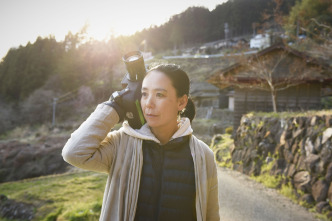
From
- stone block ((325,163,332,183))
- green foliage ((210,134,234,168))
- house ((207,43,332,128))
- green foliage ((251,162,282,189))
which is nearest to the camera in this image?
stone block ((325,163,332,183))

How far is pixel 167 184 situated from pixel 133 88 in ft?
2.29

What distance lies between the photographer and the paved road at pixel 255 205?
16.4 ft

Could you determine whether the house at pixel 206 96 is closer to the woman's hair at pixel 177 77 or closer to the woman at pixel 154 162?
the woman's hair at pixel 177 77

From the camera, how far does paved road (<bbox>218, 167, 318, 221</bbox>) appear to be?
16.4 ft

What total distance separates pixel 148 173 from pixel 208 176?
0.45 meters

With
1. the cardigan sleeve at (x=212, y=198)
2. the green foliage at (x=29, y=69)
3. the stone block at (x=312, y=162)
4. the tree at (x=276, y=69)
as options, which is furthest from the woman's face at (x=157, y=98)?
the green foliage at (x=29, y=69)

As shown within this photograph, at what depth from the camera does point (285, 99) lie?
1391 centimetres

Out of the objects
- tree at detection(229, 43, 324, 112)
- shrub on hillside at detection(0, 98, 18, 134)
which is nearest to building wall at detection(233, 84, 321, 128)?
tree at detection(229, 43, 324, 112)

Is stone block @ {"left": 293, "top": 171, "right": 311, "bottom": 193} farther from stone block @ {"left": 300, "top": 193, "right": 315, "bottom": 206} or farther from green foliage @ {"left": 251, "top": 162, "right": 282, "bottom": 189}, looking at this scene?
green foliage @ {"left": 251, "top": 162, "right": 282, "bottom": 189}

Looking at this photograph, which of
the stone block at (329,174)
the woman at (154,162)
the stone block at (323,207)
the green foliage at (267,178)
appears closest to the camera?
the woman at (154,162)

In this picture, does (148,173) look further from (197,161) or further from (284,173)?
(284,173)

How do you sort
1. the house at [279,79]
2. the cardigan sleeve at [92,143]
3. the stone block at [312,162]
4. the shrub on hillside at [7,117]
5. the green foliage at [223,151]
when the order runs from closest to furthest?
the cardigan sleeve at [92,143], the stone block at [312,162], the green foliage at [223,151], the house at [279,79], the shrub on hillside at [7,117]

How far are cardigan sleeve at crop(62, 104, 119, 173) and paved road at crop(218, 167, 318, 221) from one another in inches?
157

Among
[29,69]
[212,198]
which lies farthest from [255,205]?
[29,69]
